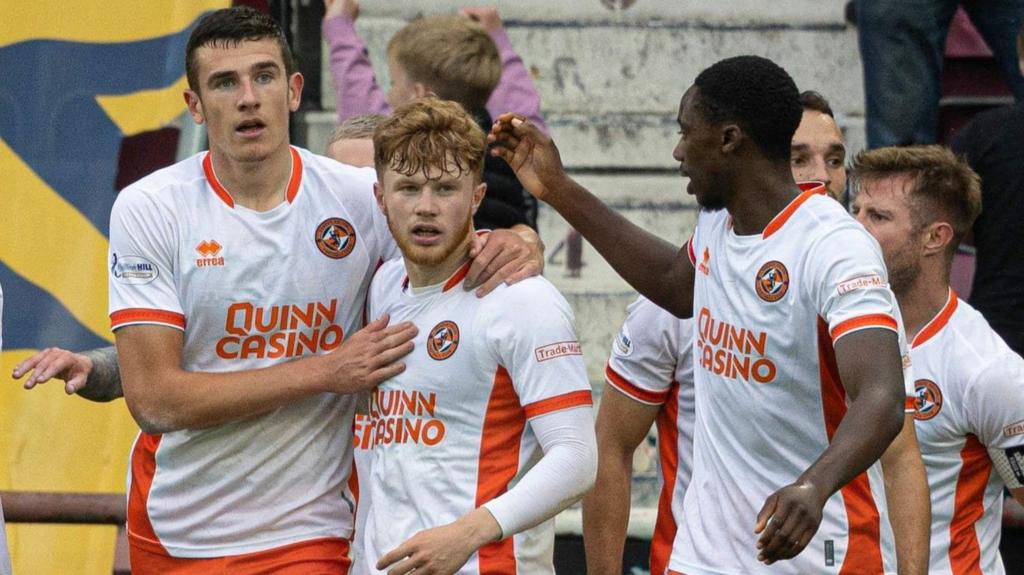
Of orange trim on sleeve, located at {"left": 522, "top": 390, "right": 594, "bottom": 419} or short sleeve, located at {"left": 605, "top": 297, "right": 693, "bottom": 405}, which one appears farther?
short sleeve, located at {"left": 605, "top": 297, "right": 693, "bottom": 405}

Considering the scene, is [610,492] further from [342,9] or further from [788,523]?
[342,9]

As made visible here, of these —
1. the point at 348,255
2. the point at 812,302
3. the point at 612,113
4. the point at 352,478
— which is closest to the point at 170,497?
the point at 352,478

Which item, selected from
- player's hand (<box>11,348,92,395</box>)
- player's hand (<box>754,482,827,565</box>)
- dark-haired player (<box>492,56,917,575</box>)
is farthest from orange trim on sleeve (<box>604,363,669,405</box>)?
player's hand (<box>11,348,92,395</box>)

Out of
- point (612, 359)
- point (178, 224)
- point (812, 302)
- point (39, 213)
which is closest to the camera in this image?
point (812, 302)

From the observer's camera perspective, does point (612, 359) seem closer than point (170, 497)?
No

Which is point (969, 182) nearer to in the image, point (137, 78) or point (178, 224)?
point (178, 224)

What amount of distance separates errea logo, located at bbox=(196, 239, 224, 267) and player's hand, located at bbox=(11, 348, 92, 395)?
0.43m

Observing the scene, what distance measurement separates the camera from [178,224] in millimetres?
4141

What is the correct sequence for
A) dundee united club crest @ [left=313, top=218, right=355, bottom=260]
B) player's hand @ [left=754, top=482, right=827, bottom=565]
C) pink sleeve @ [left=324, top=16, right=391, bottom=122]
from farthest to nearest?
pink sleeve @ [left=324, top=16, right=391, bottom=122]
dundee united club crest @ [left=313, top=218, right=355, bottom=260]
player's hand @ [left=754, top=482, right=827, bottom=565]

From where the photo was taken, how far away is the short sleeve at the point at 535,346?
12.7 ft

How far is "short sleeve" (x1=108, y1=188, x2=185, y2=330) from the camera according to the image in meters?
4.07

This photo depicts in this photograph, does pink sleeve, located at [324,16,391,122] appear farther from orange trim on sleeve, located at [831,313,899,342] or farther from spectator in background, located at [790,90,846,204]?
orange trim on sleeve, located at [831,313,899,342]

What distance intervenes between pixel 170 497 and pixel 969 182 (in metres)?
2.42

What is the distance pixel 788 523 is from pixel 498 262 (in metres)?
1.02
